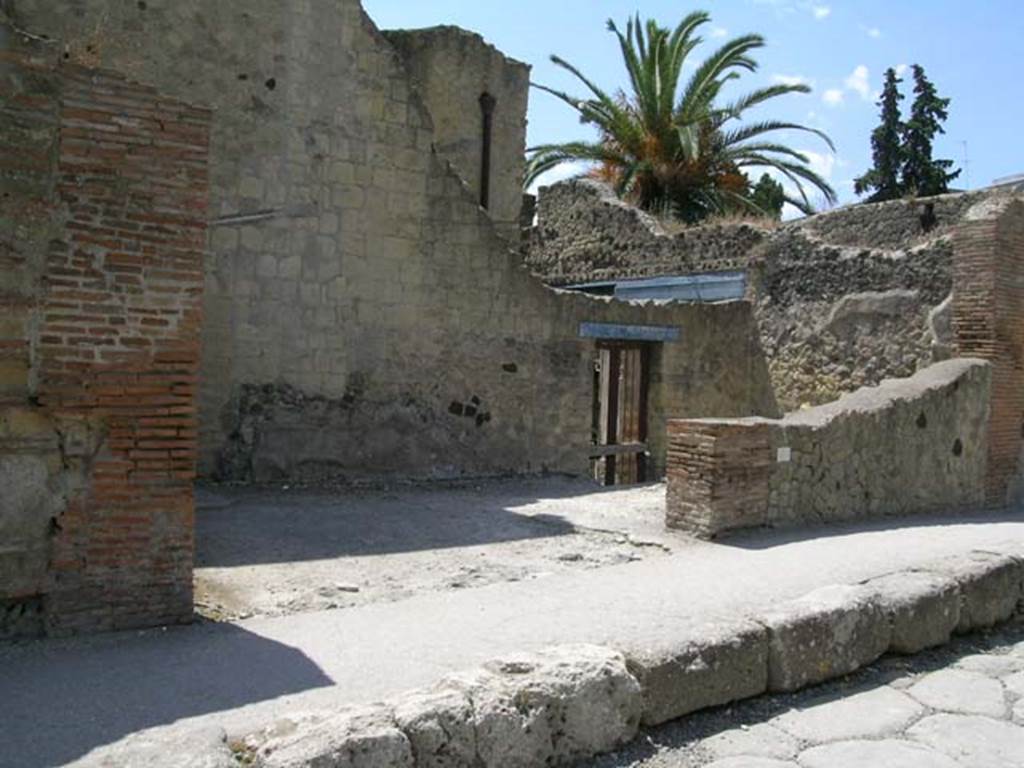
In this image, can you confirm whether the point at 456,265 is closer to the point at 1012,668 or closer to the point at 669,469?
the point at 669,469

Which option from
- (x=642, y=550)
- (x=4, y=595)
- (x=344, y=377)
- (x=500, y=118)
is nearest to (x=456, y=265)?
(x=344, y=377)

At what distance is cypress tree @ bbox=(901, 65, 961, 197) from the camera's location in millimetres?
33344

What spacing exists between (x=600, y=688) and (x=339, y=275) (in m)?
6.42

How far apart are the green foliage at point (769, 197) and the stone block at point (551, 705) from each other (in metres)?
14.6

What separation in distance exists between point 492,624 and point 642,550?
2739 mm

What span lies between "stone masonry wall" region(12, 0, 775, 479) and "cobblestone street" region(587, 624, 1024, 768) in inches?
224

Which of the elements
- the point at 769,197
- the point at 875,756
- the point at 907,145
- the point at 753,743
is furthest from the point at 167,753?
the point at 907,145

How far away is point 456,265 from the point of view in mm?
10344

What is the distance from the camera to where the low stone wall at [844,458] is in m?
7.73

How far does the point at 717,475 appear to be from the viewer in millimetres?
7609

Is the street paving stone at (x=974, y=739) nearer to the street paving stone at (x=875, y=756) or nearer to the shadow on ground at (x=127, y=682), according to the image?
the street paving stone at (x=875, y=756)

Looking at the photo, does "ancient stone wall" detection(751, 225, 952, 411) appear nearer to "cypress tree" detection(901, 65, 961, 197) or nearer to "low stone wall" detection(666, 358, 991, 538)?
"low stone wall" detection(666, 358, 991, 538)

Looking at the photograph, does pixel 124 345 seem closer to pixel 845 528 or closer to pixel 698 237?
pixel 845 528

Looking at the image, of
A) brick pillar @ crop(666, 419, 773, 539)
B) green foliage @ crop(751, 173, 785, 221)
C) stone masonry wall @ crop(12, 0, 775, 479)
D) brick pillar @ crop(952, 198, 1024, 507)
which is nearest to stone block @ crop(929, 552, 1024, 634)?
brick pillar @ crop(666, 419, 773, 539)
